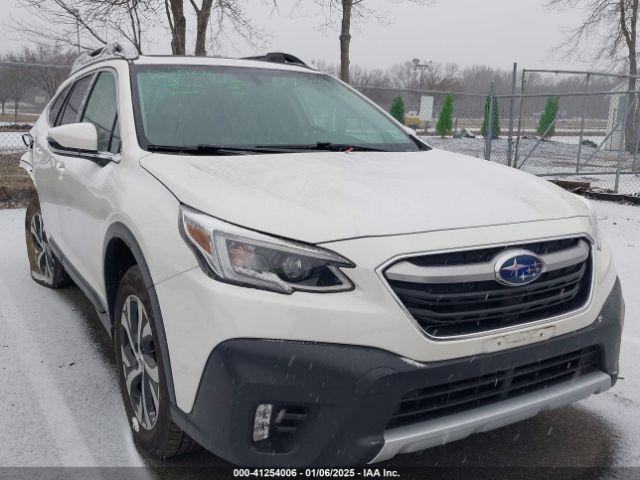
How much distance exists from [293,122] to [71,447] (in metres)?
2.03

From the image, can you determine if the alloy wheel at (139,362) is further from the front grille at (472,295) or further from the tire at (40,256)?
the tire at (40,256)

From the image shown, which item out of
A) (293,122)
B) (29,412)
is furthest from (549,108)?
(29,412)

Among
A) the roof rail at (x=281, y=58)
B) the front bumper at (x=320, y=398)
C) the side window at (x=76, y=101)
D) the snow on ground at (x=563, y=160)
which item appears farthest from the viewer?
the snow on ground at (x=563, y=160)

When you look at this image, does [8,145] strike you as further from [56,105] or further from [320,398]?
[320,398]

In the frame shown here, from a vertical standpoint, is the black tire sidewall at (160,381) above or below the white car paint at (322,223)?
below

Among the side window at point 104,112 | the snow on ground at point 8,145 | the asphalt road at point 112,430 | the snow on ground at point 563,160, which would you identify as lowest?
the asphalt road at point 112,430

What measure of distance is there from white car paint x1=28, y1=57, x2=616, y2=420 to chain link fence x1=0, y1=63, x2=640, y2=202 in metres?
7.42

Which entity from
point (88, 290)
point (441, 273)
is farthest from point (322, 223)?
point (88, 290)

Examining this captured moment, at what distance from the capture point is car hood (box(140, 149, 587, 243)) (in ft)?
6.89

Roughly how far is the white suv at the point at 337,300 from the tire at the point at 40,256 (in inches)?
82.9

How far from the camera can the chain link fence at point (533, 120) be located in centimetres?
1166

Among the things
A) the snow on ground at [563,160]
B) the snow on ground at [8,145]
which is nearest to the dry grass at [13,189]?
the snow on ground at [8,145]

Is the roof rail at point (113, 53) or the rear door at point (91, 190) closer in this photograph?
the rear door at point (91, 190)

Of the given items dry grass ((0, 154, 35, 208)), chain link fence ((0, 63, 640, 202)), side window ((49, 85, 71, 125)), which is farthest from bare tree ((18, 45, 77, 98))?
side window ((49, 85, 71, 125))
